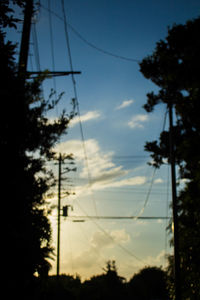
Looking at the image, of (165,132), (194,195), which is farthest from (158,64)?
(194,195)

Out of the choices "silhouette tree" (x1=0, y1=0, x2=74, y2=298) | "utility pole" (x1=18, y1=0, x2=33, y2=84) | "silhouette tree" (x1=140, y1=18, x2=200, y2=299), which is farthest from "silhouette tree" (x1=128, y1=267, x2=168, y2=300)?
"utility pole" (x1=18, y1=0, x2=33, y2=84)

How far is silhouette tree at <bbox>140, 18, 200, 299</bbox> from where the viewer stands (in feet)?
42.3

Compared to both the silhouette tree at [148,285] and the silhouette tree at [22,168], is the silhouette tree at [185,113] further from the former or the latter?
the silhouette tree at [148,285]

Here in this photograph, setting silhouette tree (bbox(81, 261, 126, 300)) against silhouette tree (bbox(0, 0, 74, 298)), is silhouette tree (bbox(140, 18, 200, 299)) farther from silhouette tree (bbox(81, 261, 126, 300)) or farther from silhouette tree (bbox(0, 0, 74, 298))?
silhouette tree (bbox(81, 261, 126, 300))

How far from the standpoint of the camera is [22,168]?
6.06m

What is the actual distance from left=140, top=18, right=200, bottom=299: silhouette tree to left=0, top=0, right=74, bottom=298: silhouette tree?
8549mm

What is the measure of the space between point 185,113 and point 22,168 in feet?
39.0

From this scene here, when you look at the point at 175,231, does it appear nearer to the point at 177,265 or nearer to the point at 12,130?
the point at 177,265

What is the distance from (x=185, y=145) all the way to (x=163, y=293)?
5808 cm

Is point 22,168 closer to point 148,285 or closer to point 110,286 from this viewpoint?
point 110,286

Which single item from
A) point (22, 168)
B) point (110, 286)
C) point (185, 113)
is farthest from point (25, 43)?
point (110, 286)

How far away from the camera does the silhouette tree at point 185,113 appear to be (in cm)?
1290

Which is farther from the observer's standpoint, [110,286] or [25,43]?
[110,286]

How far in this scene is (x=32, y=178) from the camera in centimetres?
636
